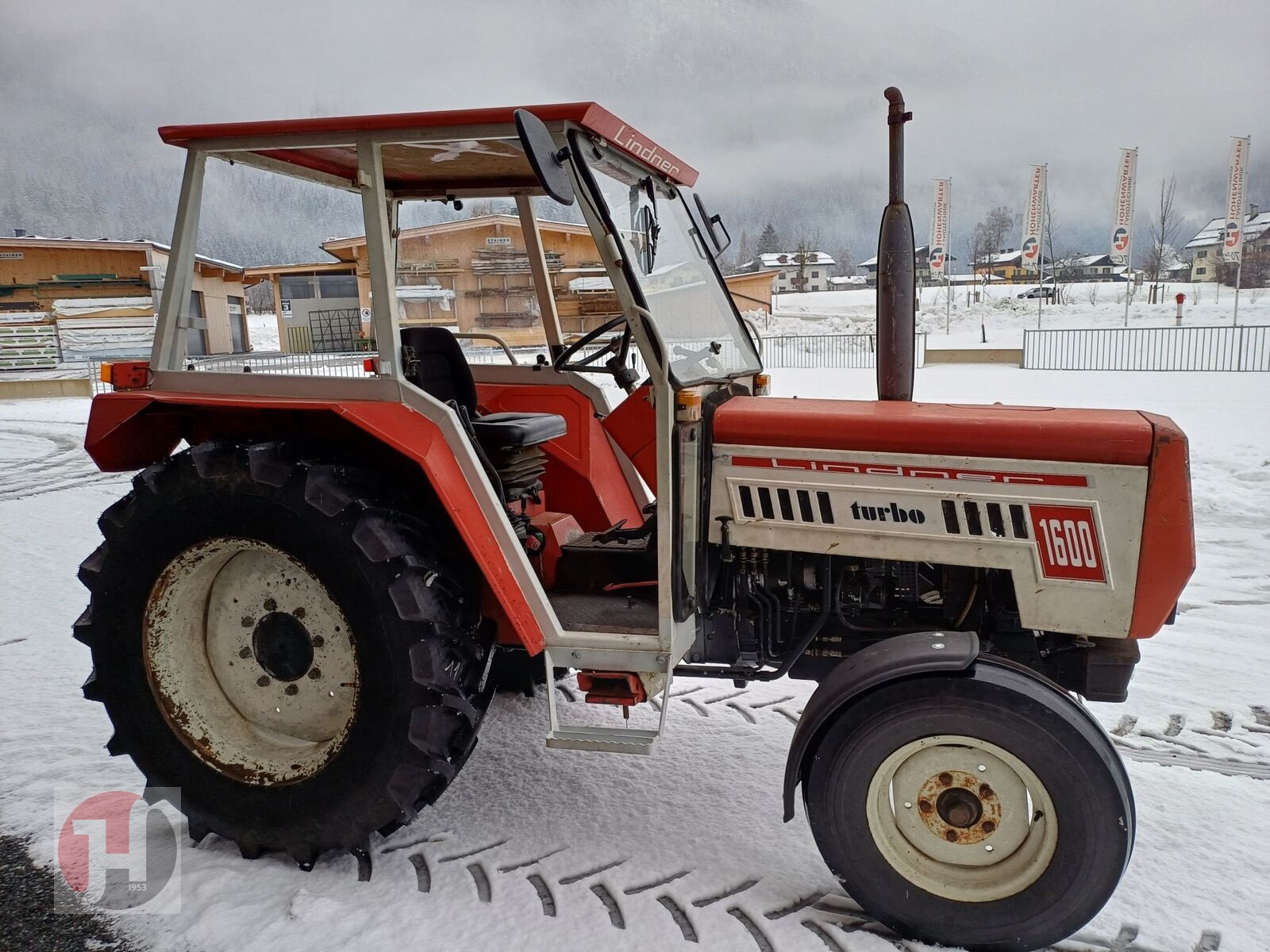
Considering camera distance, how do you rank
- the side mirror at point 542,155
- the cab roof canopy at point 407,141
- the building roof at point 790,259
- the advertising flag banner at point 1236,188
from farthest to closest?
the building roof at point 790,259 → the advertising flag banner at point 1236,188 → the cab roof canopy at point 407,141 → the side mirror at point 542,155

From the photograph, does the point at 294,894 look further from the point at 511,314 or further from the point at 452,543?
the point at 511,314

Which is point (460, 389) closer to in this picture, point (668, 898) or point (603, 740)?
point (603, 740)

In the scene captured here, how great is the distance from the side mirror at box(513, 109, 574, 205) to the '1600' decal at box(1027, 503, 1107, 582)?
59.9 inches

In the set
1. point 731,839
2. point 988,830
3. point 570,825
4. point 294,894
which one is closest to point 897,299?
point 988,830

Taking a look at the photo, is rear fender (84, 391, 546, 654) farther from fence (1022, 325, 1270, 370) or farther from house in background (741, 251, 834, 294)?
house in background (741, 251, 834, 294)

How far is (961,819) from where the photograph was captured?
7.99 ft

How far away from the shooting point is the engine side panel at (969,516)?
2.45m

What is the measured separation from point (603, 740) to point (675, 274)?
1.54 metres

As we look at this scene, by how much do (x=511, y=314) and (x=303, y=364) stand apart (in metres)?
1.29

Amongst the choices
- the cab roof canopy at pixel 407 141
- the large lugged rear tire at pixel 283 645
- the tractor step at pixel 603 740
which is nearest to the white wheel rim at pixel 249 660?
the large lugged rear tire at pixel 283 645

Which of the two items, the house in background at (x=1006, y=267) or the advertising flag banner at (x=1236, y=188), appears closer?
the advertising flag banner at (x=1236, y=188)

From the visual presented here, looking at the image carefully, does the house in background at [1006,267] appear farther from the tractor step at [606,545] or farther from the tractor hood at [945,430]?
the tractor hood at [945,430]

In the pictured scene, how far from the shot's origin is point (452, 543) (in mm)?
2871

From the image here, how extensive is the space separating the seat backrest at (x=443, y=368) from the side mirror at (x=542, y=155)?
110 centimetres
